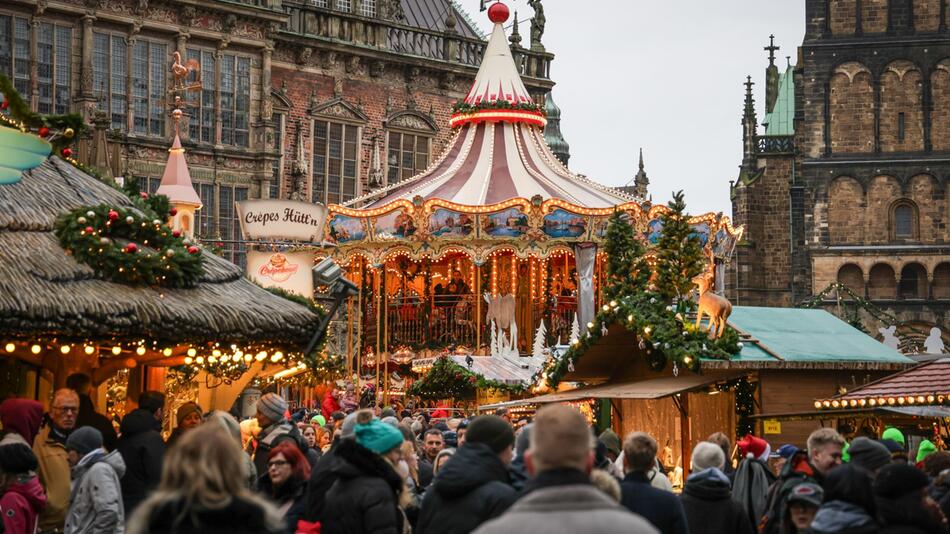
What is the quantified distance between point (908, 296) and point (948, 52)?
843cm

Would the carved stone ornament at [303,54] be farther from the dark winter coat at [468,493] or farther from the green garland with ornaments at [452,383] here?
the dark winter coat at [468,493]

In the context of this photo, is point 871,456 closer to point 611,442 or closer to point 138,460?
point 611,442

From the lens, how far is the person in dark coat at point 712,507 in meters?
9.79

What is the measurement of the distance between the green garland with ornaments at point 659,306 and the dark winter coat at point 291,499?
9718 millimetres

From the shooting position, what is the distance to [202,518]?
5.97 meters

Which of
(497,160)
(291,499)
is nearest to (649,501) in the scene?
(291,499)

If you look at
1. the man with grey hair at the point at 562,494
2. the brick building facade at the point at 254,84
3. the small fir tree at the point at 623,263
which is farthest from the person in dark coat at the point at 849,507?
the brick building facade at the point at 254,84

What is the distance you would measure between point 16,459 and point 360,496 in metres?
2.46

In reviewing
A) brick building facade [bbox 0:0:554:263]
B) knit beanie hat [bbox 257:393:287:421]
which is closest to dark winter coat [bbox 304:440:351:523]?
knit beanie hat [bbox 257:393:287:421]

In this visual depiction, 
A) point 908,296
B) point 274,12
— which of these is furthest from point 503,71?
point 908,296

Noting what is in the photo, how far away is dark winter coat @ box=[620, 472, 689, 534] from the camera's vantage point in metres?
8.84

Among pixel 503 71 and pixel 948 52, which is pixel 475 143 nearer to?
pixel 503 71

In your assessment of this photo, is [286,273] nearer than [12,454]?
No

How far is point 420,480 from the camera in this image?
12148 millimetres
